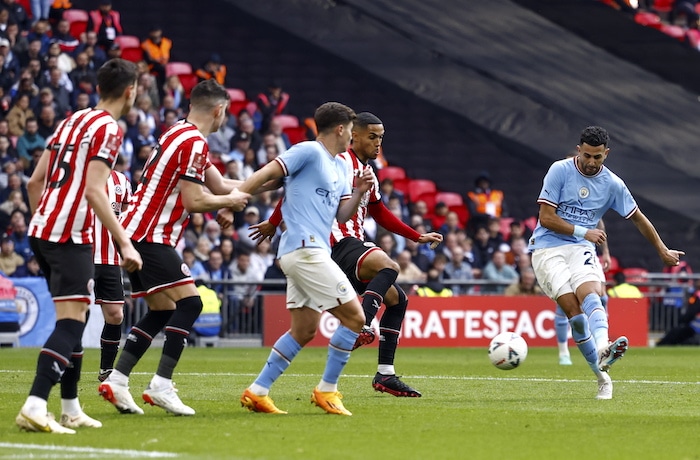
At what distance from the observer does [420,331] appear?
Result: 21.9 m

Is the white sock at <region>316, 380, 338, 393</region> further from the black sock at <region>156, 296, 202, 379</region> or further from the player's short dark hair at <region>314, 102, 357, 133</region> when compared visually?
Result: the player's short dark hair at <region>314, 102, 357, 133</region>

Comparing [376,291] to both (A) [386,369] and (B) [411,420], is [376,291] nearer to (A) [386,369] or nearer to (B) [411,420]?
(A) [386,369]

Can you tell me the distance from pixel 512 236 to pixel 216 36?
308 inches

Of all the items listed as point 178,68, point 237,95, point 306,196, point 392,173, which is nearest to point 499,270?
point 392,173

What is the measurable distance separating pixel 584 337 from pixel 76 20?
16.1m

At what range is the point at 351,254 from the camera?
38.4ft

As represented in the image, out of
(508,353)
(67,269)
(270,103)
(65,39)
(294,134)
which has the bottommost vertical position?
(508,353)

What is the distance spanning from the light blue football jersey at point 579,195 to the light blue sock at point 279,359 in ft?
10.4

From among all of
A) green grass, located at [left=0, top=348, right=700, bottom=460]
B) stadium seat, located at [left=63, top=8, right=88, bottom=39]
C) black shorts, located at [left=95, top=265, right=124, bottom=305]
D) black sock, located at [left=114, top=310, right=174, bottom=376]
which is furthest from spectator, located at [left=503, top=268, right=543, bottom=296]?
black sock, located at [left=114, top=310, right=174, bottom=376]

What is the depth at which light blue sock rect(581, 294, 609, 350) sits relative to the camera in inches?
428

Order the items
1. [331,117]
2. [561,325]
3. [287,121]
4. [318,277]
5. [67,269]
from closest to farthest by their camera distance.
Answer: [67,269] < [318,277] < [331,117] < [561,325] < [287,121]

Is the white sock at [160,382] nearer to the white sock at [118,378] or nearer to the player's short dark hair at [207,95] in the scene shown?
the white sock at [118,378]

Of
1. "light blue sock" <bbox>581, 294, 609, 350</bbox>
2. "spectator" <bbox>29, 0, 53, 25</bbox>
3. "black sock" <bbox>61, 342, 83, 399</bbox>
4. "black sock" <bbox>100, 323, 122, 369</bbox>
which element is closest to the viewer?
"black sock" <bbox>61, 342, 83, 399</bbox>

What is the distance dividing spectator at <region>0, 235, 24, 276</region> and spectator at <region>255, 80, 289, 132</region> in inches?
269
